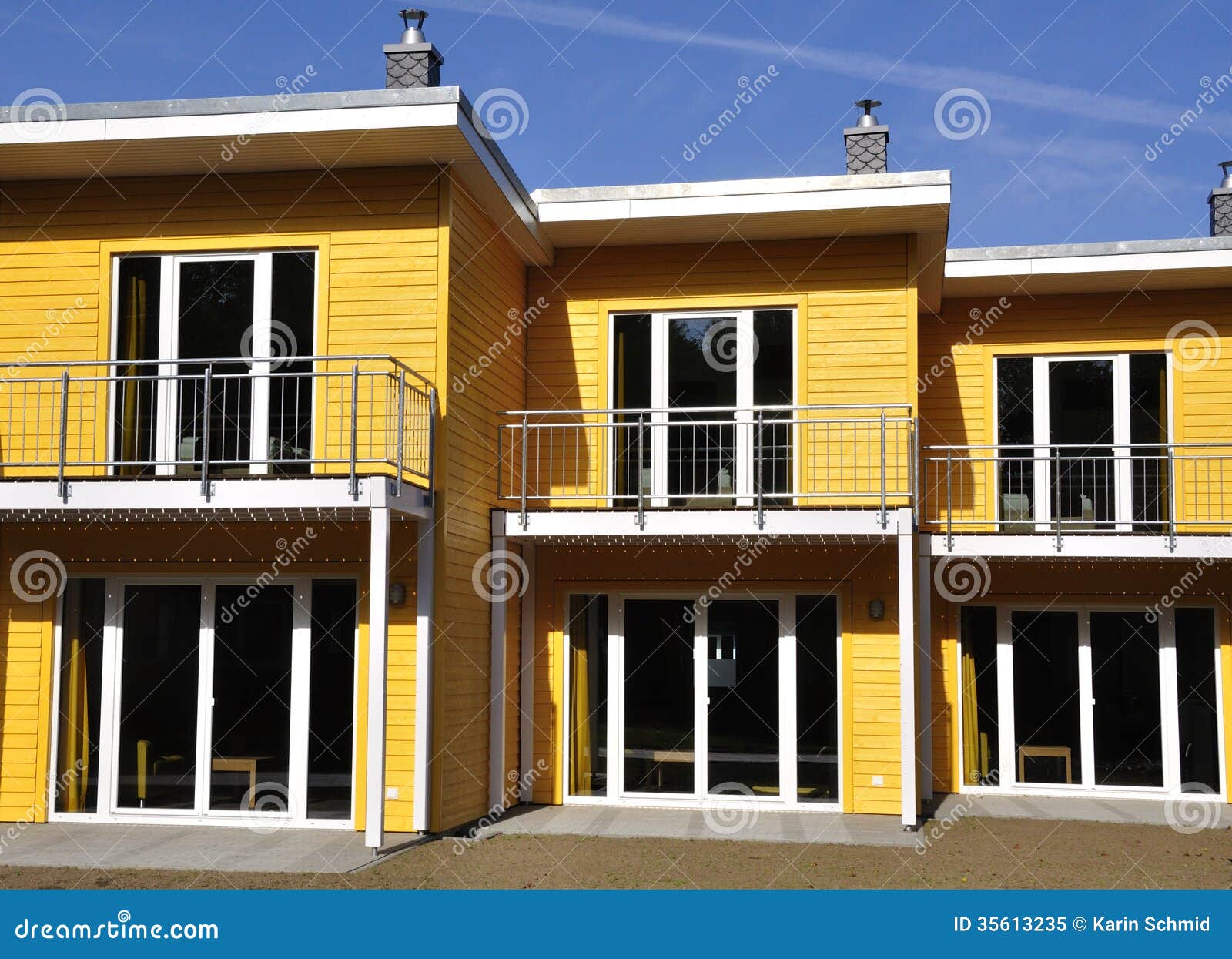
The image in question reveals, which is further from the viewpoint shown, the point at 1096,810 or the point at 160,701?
the point at 1096,810

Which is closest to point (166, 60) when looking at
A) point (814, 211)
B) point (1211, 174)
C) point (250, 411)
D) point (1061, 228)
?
point (250, 411)

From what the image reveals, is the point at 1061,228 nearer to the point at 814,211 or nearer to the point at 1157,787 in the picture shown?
the point at 814,211

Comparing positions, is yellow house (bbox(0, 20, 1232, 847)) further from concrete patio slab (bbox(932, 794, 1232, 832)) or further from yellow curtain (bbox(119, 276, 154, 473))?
concrete patio slab (bbox(932, 794, 1232, 832))

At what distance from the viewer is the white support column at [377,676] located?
9758mm

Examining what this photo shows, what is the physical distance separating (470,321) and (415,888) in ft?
16.8

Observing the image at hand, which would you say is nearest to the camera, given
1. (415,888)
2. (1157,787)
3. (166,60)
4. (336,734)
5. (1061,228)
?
(415,888)

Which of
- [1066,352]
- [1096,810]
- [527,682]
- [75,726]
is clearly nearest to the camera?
[75,726]

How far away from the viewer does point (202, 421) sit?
36.8 ft

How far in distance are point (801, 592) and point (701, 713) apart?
153 centimetres

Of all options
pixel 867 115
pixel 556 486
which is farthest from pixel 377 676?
pixel 867 115

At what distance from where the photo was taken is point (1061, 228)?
48.6ft

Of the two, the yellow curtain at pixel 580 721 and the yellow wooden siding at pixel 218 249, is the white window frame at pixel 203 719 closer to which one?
the yellow wooden siding at pixel 218 249

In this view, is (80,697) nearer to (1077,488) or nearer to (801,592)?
(801,592)

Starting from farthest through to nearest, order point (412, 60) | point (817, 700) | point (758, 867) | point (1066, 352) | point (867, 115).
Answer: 1. point (1066, 352)
2. point (867, 115)
3. point (817, 700)
4. point (412, 60)
5. point (758, 867)
